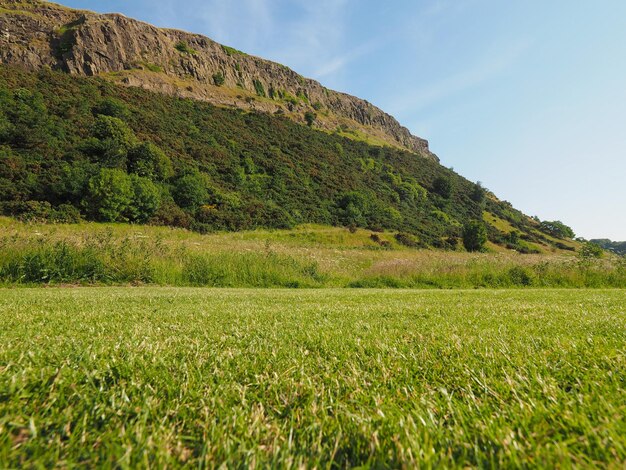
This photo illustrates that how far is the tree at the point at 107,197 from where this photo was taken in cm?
2933

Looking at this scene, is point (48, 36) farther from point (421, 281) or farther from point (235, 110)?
point (421, 281)

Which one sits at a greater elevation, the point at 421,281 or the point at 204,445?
the point at 204,445

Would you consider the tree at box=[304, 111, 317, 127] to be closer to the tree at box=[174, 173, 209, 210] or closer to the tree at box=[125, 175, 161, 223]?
the tree at box=[174, 173, 209, 210]

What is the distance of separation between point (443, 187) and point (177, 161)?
65.3m

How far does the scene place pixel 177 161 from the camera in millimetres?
45062

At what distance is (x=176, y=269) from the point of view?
13555 millimetres

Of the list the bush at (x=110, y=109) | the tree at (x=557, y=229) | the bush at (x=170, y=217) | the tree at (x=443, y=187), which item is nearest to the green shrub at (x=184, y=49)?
the bush at (x=110, y=109)

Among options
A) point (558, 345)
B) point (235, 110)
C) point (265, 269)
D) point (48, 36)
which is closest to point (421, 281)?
point (265, 269)

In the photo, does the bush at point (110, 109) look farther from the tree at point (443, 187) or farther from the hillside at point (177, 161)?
the tree at point (443, 187)

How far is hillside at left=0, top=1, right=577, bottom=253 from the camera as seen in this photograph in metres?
31.4

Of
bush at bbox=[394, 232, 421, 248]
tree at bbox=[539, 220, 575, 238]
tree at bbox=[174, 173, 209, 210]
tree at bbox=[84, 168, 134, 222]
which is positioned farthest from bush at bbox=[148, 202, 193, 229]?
tree at bbox=[539, 220, 575, 238]

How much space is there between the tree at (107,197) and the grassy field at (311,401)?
32295 mm

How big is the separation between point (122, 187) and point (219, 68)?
77083 millimetres

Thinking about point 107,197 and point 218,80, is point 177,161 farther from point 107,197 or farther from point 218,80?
point 218,80
